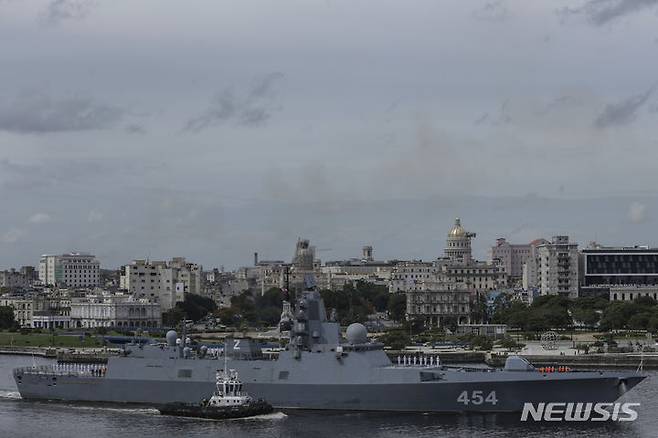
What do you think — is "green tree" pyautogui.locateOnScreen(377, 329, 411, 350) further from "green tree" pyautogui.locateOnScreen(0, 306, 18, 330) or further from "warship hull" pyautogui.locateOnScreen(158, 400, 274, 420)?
"green tree" pyautogui.locateOnScreen(0, 306, 18, 330)

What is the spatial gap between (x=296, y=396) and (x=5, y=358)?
179ft

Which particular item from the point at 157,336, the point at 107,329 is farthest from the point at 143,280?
the point at 157,336

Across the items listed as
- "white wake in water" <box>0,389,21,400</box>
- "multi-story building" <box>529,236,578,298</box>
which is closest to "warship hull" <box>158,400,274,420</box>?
"white wake in water" <box>0,389,21,400</box>

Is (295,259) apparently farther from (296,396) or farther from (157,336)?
(157,336)

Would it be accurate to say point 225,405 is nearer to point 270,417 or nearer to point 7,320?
point 270,417

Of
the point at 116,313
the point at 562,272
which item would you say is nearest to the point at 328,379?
the point at 116,313

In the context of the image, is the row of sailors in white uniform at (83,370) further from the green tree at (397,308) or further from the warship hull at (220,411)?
the green tree at (397,308)

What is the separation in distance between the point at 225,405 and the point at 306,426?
13.9 ft

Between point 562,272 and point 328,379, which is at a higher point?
point 562,272

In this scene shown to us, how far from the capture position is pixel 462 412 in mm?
58000

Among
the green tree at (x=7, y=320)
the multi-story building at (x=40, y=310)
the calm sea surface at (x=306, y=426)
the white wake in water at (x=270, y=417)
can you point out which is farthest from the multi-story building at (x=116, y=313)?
the white wake in water at (x=270, y=417)

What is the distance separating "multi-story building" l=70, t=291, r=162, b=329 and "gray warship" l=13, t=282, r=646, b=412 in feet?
270

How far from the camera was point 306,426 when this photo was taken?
55938 millimetres

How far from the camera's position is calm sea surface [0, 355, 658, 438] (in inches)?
2126
